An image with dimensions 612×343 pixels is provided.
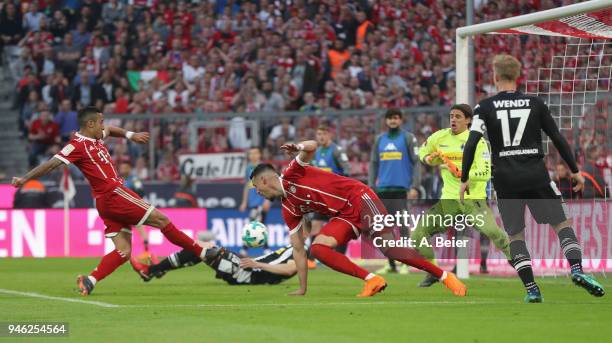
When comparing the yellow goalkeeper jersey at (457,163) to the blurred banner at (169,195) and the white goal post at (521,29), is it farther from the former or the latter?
the blurred banner at (169,195)

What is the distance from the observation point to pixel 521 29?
599 inches

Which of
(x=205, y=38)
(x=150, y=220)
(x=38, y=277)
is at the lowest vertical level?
(x=38, y=277)

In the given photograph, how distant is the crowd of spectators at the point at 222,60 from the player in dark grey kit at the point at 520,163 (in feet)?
40.6

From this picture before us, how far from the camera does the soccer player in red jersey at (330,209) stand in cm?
1206

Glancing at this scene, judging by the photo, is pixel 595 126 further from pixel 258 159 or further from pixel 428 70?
pixel 428 70

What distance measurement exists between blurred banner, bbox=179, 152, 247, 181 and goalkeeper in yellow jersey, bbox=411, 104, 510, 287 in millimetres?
9698

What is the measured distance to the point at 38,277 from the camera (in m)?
16.7

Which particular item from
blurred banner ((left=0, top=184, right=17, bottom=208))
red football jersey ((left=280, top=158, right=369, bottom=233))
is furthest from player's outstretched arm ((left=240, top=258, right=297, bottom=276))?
blurred banner ((left=0, top=184, right=17, bottom=208))

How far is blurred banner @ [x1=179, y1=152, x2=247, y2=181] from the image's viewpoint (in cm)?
2414

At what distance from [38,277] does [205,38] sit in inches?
533

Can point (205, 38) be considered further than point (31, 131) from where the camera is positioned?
Yes

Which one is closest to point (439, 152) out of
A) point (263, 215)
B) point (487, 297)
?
point (487, 297)

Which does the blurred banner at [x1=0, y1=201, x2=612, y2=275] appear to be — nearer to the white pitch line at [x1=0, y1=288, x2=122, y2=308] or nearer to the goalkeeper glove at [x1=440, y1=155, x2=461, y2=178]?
the goalkeeper glove at [x1=440, y1=155, x2=461, y2=178]

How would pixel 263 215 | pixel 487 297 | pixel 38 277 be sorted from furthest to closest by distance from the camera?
1. pixel 263 215
2. pixel 38 277
3. pixel 487 297
